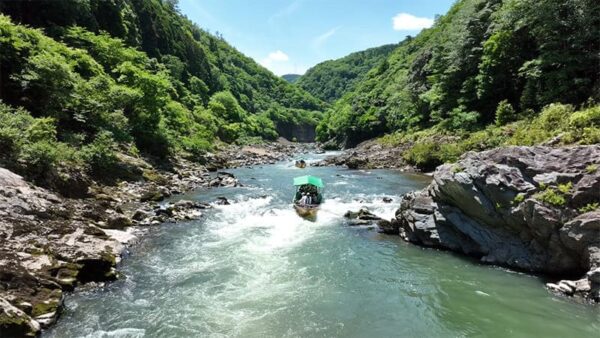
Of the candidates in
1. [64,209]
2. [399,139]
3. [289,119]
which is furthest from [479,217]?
[289,119]

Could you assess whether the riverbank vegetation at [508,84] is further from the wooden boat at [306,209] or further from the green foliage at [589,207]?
the wooden boat at [306,209]

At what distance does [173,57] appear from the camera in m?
103

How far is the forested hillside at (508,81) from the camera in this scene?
32.2 metres

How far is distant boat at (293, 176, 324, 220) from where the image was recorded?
2789 cm

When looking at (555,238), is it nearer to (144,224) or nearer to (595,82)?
(144,224)

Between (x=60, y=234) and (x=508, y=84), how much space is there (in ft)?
159

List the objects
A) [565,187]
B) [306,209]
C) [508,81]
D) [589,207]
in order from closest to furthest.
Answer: [589,207] < [565,187] < [306,209] < [508,81]

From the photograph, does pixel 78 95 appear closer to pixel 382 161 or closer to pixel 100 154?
pixel 100 154

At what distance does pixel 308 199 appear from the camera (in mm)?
29719

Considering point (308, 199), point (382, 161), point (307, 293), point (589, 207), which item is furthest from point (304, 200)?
point (382, 161)

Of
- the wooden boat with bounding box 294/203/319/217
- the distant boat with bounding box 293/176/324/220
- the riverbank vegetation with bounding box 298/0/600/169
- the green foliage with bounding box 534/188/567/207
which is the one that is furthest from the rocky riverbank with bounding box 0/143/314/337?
the riverbank vegetation with bounding box 298/0/600/169

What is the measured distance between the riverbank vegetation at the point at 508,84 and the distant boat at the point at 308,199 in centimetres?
1642

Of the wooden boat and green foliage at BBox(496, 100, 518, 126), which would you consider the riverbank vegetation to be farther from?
the wooden boat

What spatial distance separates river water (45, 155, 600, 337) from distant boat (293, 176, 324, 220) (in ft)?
12.6
